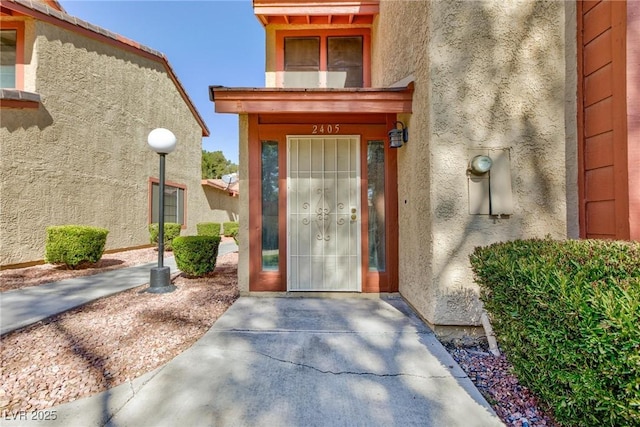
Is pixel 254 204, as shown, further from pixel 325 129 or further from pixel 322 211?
pixel 325 129

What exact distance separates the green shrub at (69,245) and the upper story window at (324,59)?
567cm

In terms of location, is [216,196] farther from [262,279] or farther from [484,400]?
[484,400]

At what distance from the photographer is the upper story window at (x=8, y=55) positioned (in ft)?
22.0

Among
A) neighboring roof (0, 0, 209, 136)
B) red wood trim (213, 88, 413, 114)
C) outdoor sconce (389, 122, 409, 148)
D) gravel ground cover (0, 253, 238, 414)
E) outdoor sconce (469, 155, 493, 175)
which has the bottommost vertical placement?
gravel ground cover (0, 253, 238, 414)

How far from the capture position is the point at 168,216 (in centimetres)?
1095

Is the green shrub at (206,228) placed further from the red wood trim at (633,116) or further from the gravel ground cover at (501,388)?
the red wood trim at (633,116)

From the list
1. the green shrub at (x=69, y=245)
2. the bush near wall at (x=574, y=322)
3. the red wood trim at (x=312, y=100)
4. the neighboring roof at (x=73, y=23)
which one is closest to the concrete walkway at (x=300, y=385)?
the bush near wall at (x=574, y=322)

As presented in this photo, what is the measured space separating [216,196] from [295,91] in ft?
44.7

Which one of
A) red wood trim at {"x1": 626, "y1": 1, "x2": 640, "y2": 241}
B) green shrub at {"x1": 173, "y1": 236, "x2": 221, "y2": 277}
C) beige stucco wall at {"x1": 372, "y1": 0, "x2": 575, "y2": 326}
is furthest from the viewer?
green shrub at {"x1": 173, "y1": 236, "x2": 221, "y2": 277}

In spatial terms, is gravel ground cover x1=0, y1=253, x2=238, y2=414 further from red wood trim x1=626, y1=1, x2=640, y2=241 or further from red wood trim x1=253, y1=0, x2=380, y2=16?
red wood trim x1=253, y1=0, x2=380, y2=16

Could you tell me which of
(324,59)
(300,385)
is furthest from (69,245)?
(324,59)

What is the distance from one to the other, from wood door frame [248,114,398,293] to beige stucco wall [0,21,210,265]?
6.15m

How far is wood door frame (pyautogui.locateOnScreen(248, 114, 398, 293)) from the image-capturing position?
4.36 m

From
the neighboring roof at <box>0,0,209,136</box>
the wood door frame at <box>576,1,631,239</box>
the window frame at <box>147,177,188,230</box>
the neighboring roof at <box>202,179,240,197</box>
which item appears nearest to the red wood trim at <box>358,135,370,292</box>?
the wood door frame at <box>576,1,631,239</box>
